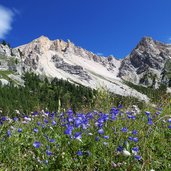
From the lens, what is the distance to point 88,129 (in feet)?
21.6

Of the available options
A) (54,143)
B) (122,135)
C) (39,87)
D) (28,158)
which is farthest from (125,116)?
(39,87)

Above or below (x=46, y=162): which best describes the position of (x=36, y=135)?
above

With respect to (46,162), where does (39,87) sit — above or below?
above

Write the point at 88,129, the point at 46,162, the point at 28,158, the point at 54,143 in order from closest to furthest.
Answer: the point at 46,162 < the point at 28,158 < the point at 54,143 < the point at 88,129

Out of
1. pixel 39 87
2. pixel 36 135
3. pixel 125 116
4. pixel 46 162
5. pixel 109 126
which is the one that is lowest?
pixel 46 162

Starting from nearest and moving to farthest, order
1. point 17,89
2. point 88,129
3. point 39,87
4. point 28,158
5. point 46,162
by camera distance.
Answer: point 46,162, point 28,158, point 88,129, point 17,89, point 39,87

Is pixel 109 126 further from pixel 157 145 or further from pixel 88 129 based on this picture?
pixel 157 145

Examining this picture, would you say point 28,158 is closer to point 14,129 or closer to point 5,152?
point 5,152

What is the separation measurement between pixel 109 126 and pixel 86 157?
1.47 m

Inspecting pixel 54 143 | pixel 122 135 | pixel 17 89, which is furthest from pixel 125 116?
pixel 17 89

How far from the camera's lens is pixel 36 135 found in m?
6.84

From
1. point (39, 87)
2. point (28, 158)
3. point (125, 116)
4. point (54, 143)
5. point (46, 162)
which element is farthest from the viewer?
point (39, 87)

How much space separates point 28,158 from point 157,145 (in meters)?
2.17

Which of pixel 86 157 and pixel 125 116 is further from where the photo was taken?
pixel 125 116
